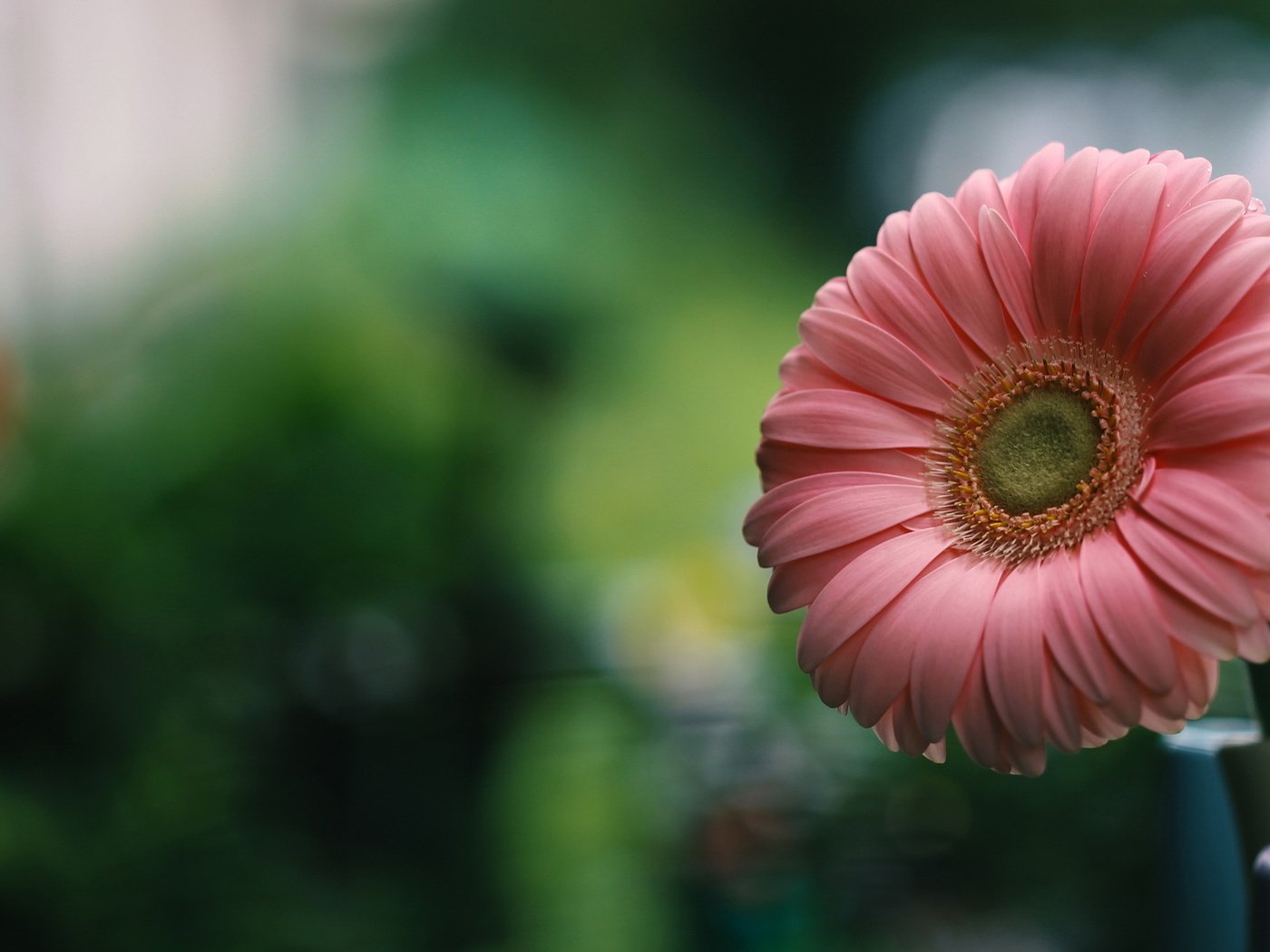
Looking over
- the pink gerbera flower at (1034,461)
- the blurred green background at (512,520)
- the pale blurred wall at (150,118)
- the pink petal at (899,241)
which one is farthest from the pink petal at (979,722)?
the pale blurred wall at (150,118)

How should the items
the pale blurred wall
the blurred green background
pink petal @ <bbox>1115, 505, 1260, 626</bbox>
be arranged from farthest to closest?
1. the pale blurred wall
2. the blurred green background
3. pink petal @ <bbox>1115, 505, 1260, 626</bbox>

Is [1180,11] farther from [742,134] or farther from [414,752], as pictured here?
[414,752]

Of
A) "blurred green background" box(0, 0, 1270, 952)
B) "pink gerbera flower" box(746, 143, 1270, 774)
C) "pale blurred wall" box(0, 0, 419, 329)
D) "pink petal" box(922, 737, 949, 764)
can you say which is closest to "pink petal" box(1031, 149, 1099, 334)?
"pink gerbera flower" box(746, 143, 1270, 774)

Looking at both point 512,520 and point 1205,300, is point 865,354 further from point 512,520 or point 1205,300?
point 512,520

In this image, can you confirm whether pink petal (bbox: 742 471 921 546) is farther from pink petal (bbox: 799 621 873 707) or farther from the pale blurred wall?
the pale blurred wall

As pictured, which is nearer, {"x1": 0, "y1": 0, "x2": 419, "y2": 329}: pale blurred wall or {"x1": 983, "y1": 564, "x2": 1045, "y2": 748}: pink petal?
{"x1": 983, "y1": 564, "x2": 1045, "y2": 748}: pink petal

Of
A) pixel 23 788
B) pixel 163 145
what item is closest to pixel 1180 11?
pixel 163 145

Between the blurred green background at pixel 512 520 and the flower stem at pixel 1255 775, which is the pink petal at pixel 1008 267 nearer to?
the flower stem at pixel 1255 775

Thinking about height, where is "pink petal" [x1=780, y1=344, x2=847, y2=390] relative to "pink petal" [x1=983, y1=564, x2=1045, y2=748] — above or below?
above

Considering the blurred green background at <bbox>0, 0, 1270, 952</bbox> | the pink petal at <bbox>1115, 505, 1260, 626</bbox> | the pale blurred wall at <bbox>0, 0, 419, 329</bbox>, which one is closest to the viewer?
the pink petal at <bbox>1115, 505, 1260, 626</bbox>
